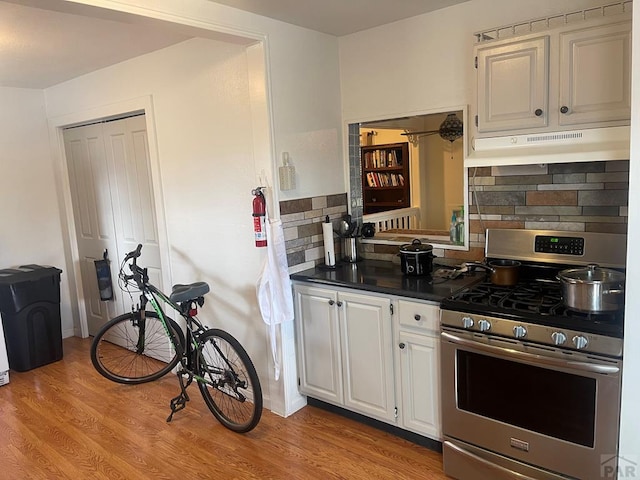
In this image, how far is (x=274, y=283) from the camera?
290cm

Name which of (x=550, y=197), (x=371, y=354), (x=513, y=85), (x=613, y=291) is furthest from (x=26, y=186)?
(x=613, y=291)

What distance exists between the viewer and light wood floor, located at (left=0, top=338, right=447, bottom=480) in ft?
8.55

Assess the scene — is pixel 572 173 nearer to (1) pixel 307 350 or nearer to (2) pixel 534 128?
(2) pixel 534 128

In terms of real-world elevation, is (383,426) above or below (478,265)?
below

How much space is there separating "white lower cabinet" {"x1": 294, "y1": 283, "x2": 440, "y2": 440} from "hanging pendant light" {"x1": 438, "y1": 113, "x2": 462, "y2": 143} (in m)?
1.05

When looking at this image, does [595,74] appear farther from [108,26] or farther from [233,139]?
[108,26]

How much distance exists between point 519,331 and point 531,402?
321 millimetres

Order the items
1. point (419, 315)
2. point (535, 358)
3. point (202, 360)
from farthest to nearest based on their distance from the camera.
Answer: point (202, 360), point (419, 315), point (535, 358)

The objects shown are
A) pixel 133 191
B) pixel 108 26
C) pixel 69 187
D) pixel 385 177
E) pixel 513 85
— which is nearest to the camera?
pixel 513 85

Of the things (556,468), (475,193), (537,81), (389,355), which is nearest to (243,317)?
(389,355)

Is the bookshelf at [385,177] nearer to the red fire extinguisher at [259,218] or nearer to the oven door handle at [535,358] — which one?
the red fire extinguisher at [259,218]

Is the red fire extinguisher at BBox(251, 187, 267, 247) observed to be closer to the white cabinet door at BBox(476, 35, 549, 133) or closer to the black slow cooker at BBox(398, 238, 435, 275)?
the black slow cooker at BBox(398, 238, 435, 275)

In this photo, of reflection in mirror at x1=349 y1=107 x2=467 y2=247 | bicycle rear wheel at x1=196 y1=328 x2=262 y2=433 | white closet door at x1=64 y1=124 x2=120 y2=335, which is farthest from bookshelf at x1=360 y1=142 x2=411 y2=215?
white closet door at x1=64 y1=124 x2=120 y2=335

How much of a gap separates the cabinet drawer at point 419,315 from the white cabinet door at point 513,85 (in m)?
0.92
